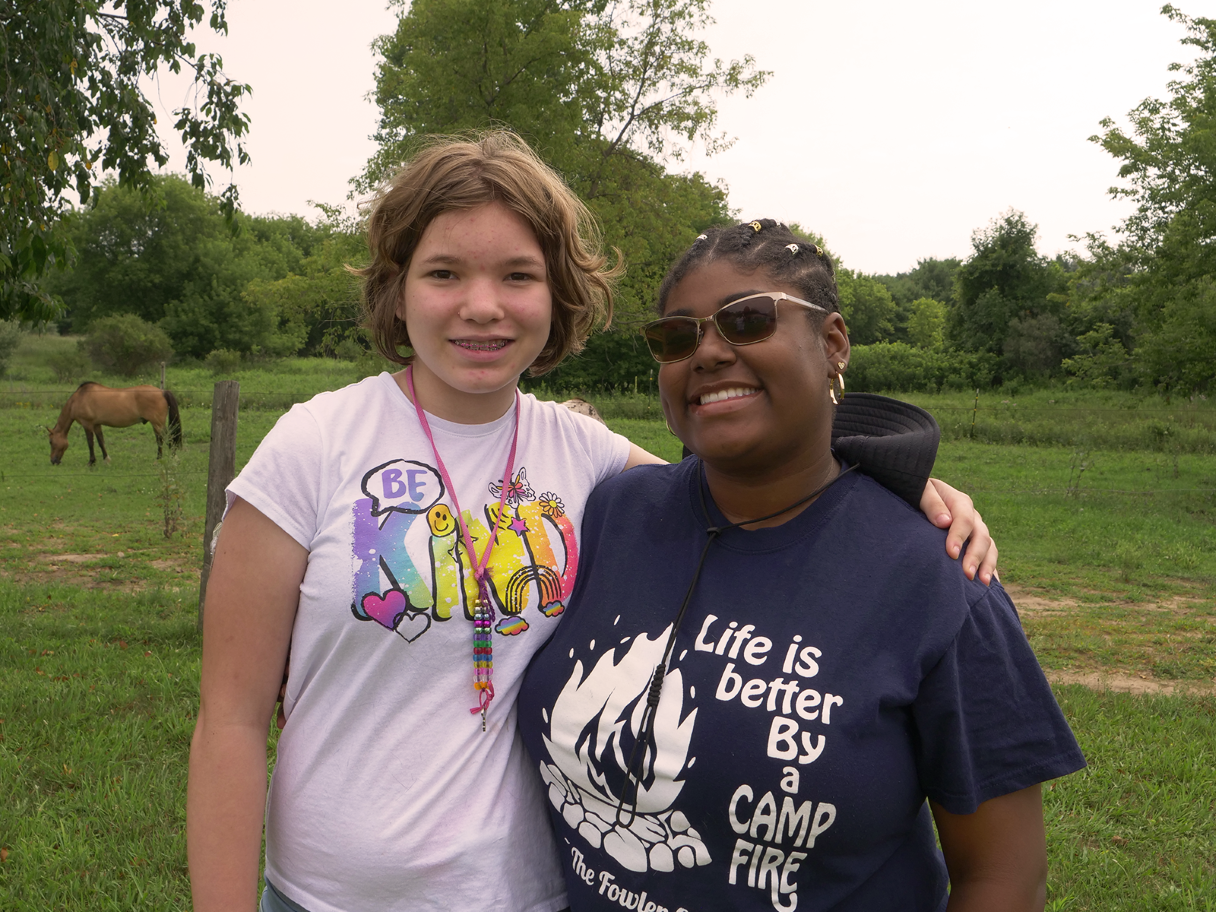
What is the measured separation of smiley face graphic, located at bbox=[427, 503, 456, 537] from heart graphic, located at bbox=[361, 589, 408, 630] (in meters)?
0.13

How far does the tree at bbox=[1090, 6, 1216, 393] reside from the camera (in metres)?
13.3

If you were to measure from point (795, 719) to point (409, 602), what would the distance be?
2.09ft

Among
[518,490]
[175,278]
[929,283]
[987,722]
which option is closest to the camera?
[987,722]

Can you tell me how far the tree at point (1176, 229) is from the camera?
13.3 meters

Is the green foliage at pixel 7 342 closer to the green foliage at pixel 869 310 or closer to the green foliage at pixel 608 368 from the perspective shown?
the green foliage at pixel 608 368

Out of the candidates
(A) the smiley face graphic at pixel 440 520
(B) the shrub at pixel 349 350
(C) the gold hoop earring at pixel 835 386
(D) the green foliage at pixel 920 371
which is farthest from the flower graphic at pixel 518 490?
(D) the green foliage at pixel 920 371

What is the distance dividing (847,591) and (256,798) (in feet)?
3.30

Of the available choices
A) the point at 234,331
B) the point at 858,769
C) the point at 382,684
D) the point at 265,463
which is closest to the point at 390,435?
the point at 265,463

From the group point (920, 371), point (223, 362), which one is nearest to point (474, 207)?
point (920, 371)

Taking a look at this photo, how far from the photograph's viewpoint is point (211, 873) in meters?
1.43

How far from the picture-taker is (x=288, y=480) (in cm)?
144

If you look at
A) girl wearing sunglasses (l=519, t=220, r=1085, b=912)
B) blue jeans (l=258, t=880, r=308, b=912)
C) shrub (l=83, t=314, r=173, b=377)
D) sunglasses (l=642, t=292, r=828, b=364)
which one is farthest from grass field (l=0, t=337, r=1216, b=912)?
shrub (l=83, t=314, r=173, b=377)

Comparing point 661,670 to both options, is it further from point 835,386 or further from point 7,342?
point 7,342

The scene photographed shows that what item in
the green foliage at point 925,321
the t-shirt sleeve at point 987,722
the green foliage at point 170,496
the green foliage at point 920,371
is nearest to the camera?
the t-shirt sleeve at point 987,722
